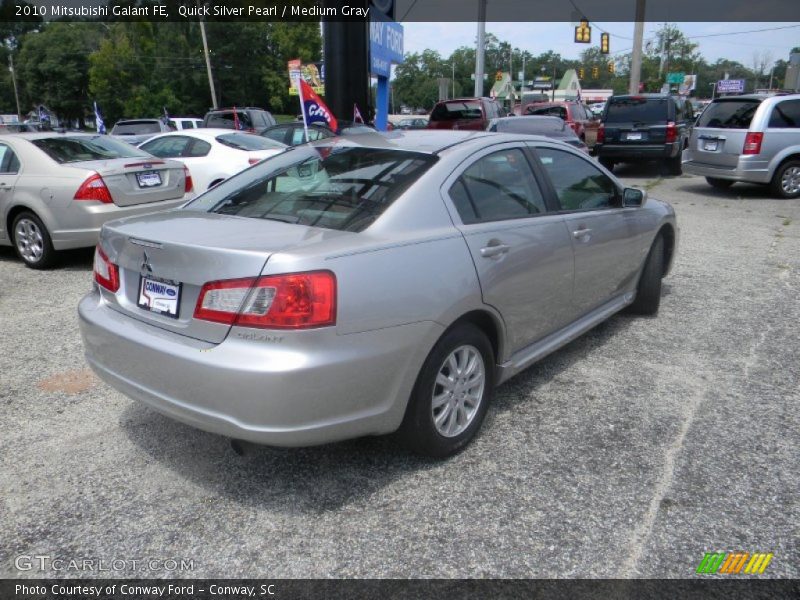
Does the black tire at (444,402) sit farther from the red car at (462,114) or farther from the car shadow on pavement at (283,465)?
the red car at (462,114)

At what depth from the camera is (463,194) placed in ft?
10.4

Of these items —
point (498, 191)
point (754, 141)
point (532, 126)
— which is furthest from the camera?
point (532, 126)

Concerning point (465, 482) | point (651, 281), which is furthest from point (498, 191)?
point (651, 281)

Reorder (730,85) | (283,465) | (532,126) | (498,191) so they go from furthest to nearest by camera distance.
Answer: (730,85)
(532,126)
(498,191)
(283,465)

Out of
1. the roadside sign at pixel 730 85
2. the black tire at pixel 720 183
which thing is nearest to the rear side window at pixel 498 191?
the black tire at pixel 720 183

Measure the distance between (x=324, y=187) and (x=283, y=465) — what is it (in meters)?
1.36

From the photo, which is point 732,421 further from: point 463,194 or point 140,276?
point 140,276

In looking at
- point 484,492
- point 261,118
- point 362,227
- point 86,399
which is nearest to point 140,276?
point 362,227

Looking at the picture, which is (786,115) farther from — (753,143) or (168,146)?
(168,146)

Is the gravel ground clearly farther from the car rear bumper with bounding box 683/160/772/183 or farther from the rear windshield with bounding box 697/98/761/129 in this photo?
the rear windshield with bounding box 697/98/761/129

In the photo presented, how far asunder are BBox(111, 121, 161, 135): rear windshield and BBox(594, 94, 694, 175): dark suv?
13713mm

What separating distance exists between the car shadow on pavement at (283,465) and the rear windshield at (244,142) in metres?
6.96

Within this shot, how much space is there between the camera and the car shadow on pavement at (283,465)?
111 inches

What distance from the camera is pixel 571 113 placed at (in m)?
18.7
